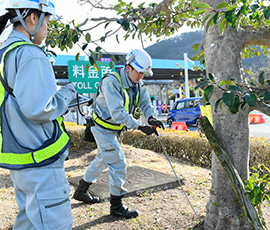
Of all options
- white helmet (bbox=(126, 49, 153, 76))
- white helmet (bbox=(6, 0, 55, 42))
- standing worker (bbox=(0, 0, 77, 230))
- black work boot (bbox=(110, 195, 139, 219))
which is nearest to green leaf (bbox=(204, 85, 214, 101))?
standing worker (bbox=(0, 0, 77, 230))

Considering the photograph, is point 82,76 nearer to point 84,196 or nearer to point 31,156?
point 84,196

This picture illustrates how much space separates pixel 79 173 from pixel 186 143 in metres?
2.56

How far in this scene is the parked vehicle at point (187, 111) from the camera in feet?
51.9

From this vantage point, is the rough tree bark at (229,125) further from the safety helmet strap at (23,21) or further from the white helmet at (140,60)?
the safety helmet strap at (23,21)

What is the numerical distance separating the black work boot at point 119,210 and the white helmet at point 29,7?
85.8 inches

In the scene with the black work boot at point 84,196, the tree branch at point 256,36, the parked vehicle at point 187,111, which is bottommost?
the parked vehicle at point 187,111

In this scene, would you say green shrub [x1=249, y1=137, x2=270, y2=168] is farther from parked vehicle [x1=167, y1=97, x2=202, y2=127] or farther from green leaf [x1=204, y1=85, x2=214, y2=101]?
parked vehicle [x1=167, y1=97, x2=202, y2=127]

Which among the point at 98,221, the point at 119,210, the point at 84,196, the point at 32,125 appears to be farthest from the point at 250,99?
the point at 84,196

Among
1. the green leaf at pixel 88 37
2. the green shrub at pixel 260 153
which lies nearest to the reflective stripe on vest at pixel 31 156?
the green leaf at pixel 88 37

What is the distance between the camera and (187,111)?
53.3 feet

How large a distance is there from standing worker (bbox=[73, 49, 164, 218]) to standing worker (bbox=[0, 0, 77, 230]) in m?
1.44

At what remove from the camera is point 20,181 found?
5.08ft

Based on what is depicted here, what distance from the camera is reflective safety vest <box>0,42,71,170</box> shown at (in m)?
1.50

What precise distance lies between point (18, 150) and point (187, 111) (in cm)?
1519
